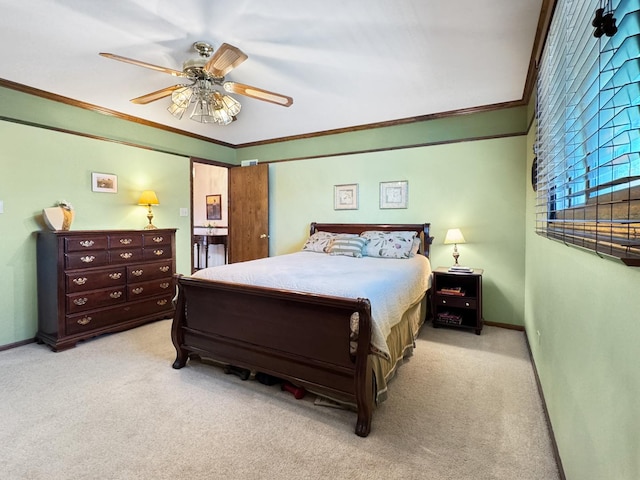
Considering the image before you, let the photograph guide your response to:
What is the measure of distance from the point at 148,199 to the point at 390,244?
3.00m

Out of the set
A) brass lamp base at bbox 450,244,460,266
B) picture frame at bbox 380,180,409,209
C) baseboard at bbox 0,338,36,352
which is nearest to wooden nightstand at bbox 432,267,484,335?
brass lamp base at bbox 450,244,460,266

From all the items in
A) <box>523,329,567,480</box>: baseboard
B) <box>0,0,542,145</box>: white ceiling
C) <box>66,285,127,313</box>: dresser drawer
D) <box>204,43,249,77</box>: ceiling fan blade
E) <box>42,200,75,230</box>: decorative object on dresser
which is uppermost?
<box>0,0,542,145</box>: white ceiling

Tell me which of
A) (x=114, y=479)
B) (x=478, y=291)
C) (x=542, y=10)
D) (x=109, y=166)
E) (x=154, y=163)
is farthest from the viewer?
(x=154, y=163)

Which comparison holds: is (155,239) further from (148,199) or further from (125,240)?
(148,199)

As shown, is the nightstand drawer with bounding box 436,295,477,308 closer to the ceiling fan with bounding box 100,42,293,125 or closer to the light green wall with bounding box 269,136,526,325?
the light green wall with bounding box 269,136,526,325

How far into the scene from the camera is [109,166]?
152 inches

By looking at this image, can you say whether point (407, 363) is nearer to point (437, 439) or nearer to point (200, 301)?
point (437, 439)

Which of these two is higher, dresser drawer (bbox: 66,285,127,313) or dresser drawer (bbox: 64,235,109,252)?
dresser drawer (bbox: 64,235,109,252)

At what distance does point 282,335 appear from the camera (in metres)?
2.21

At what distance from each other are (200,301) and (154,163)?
2.63 meters

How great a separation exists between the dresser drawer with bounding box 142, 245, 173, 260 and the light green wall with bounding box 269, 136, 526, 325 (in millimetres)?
2143

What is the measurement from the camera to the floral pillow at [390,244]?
12.0 feet

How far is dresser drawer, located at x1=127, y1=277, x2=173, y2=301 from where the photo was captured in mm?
3668

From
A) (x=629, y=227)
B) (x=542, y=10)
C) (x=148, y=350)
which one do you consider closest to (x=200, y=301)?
(x=148, y=350)
